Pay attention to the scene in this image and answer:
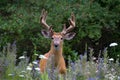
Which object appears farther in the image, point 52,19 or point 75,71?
point 52,19

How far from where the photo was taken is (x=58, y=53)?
10258mm

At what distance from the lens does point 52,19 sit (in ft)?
51.4

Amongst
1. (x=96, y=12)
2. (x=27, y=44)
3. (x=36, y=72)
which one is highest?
(x=36, y=72)

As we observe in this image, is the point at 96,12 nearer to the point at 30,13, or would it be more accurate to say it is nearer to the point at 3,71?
the point at 30,13

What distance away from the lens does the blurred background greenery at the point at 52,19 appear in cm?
1563

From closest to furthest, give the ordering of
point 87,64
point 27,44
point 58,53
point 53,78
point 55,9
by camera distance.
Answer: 1. point 53,78
2. point 87,64
3. point 58,53
4. point 55,9
5. point 27,44

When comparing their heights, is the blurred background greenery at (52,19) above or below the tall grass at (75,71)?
below

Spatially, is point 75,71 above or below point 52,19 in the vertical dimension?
above

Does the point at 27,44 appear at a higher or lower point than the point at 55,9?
lower

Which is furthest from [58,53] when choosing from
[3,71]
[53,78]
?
[53,78]

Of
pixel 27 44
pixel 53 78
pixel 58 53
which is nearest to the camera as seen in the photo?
pixel 53 78

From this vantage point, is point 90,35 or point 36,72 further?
point 90,35

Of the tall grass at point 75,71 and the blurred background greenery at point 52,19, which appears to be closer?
the tall grass at point 75,71

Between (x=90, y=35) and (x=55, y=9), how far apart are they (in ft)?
4.29
